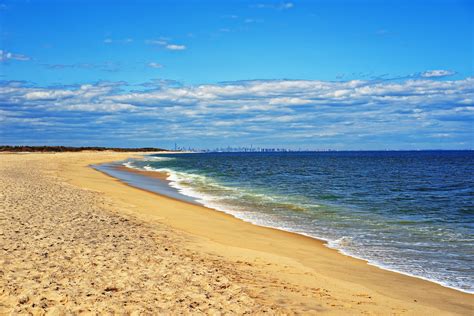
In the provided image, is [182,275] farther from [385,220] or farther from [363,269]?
[385,220]

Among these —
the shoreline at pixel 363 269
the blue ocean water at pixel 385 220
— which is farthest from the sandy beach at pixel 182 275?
the blue ocean water at pixel 385 220

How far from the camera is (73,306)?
646cm

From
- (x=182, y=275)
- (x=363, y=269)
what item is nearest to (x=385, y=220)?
(x=363, y=269)

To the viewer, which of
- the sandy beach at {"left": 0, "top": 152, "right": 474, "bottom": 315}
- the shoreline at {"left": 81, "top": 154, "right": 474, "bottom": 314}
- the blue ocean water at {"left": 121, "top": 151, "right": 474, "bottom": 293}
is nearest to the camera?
the sandy beach at {"left": 0, "top": 152, "right": 474, "bottom": 315}

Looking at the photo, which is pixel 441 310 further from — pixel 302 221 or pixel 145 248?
pixel 302 221

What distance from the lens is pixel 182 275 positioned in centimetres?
841

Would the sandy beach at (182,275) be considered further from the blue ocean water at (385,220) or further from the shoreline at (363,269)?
the blue ocean water at (385,220)

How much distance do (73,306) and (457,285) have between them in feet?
24.6

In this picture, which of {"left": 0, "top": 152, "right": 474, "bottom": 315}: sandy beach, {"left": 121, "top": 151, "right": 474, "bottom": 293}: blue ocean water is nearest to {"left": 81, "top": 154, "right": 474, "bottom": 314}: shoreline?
{"left": 0, "top": 152, "right": 474, "bottom": 315}: sandy beach

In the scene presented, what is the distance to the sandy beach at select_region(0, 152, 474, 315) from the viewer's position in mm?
6871

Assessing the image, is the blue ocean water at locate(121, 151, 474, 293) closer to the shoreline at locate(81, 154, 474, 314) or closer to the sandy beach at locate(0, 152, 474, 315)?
the shoreline at locate(81, 154, 474, 314)

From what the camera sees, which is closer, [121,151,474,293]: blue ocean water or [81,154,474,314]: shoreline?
[81,154,474,314]: shoreline

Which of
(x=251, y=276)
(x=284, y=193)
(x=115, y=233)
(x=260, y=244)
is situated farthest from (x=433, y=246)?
(x=284, y=193)

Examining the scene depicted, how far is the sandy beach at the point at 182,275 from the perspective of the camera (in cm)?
687
